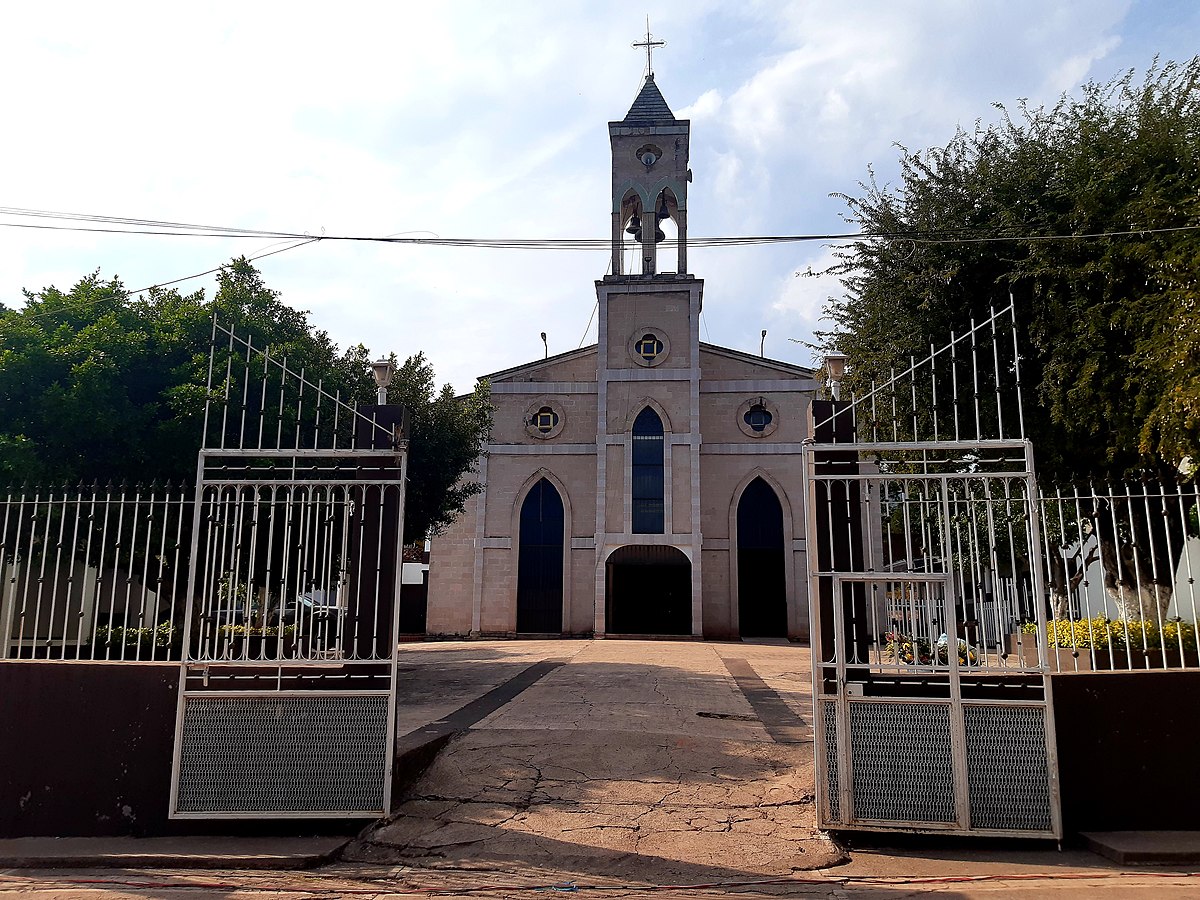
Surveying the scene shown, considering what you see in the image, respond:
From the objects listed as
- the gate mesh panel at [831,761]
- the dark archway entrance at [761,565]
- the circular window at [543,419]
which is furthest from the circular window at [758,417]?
the gate mesh panel at [831,761]

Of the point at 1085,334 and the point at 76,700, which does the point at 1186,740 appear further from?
the point at 76,700

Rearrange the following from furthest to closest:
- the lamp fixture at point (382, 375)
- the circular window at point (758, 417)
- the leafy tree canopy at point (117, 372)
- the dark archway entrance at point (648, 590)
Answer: the circular window at point (758, 417)
the dark archway entrance at point (648, 590)
the leafy tree canopy at point (117, 372)
the lamp fixture at point (382, 375)

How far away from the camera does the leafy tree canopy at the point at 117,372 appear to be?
10.5 meters

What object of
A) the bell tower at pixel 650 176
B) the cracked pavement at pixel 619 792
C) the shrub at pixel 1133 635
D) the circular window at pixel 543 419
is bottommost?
the cracked pavement at pixel 619 792

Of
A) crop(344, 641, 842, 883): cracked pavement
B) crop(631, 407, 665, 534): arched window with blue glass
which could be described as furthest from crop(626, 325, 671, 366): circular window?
crop(344, 641, 842, 883): cracked pavement

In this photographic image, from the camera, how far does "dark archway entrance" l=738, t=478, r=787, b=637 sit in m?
26.1

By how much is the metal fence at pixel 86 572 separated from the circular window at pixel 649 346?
16.6m

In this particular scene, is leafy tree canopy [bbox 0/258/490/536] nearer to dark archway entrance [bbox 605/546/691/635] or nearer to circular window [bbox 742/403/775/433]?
dark archway entrance [bbox 605/546/691/635]

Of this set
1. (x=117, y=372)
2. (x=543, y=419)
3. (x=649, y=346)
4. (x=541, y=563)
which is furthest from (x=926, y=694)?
(x=543, y=419)

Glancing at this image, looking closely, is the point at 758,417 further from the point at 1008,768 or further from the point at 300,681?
the point at 300,681

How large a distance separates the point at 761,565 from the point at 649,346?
24.9ft

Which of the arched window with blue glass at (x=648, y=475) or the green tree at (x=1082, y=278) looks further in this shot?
the arched window with blue glass at (x=648, y=475)

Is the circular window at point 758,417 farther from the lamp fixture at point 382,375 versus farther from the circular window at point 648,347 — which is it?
the lamp fixture at point 382,375

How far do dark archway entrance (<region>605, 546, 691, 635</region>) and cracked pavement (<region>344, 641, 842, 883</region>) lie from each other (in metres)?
14.3
